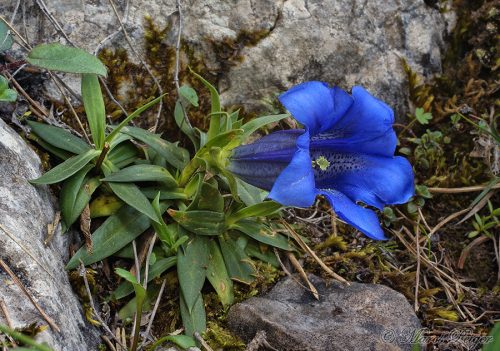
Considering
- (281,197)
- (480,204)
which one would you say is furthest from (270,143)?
(480,204)

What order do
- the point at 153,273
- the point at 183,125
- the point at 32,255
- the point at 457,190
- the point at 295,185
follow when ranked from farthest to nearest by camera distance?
the point at 457,190, the point at 183,125, the point at 153,273, the point at 32,255, the point at 295,185

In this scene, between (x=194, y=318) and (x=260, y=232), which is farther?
(x=260, y=232)

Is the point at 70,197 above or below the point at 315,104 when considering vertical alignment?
below

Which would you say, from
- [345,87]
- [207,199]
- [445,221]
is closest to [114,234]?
[207,199]

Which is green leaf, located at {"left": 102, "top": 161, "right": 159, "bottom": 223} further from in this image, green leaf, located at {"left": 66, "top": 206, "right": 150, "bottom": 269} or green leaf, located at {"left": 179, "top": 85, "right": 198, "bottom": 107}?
green leaf, located at {"left": 179, "top": 85, "right": 198, "bottom": 107}

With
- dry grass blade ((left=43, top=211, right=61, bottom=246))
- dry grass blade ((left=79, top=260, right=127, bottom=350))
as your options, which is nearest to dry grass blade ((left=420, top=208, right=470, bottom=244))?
dry grass blade ((left=79, top=260, right=127, bottom=350))

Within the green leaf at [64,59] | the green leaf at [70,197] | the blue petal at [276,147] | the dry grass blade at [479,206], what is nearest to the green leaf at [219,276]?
the blue petal at [276,147]

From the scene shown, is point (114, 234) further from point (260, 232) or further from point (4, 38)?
point (4, 38)
